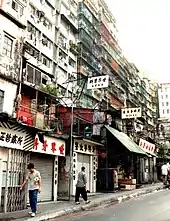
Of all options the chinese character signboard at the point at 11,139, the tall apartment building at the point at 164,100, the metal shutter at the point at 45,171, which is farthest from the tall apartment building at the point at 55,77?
the tall apartment building at the point at 164,100

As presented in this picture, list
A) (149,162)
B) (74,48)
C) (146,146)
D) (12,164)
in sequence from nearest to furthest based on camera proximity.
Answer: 1. (12,164)
2. (146,146)
3. (74,48)
4. (149,162)

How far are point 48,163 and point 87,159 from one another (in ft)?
18.9

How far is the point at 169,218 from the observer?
10469 mm

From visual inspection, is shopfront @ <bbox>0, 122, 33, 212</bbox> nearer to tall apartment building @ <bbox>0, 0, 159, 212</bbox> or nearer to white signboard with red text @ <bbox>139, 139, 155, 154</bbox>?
tall apartment building @ <bbox>0, 0, 159, 212</bbox>

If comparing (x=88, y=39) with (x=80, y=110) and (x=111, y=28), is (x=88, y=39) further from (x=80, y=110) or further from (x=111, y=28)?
(x=80, y=110)

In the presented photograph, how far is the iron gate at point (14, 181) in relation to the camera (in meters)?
12.2

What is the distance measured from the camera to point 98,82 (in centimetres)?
1994

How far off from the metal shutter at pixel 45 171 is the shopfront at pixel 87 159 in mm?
2566

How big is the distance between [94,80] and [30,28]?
11.3 m

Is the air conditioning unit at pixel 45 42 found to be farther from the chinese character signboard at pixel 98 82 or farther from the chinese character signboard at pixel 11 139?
the chinese character signboard at pixel 11 139

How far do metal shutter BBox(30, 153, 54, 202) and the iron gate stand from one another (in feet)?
11.3

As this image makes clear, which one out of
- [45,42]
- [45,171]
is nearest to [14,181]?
[45,171]

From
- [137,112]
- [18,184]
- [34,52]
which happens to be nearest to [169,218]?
[18,184]

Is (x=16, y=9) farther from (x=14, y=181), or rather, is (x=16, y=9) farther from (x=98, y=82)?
(x=14, y=181)
